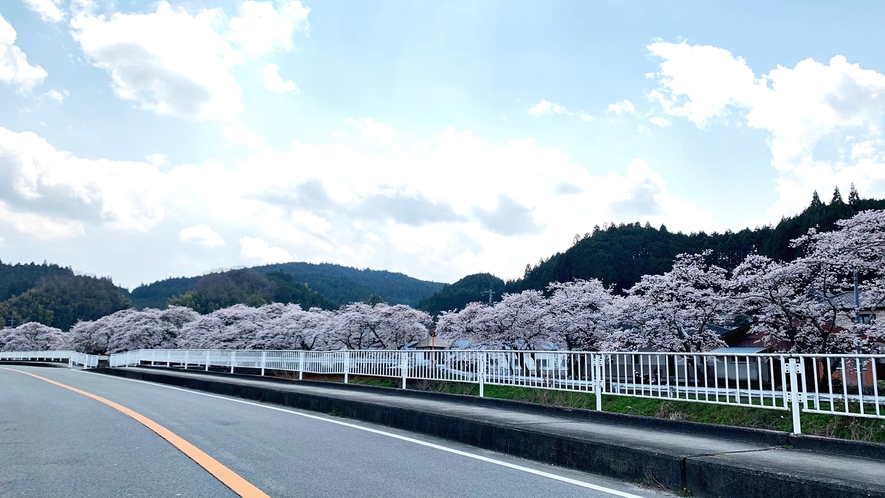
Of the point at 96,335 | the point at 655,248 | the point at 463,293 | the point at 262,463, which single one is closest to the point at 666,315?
the point at 262,463

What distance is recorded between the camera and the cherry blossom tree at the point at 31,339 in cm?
8181

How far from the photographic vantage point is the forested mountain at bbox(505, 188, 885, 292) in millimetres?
49438

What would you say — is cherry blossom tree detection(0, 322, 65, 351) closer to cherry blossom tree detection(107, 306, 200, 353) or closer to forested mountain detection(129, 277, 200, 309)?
cherry blossom tree detection(107, 306, 200, 353)

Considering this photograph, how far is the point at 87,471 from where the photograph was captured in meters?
5.34

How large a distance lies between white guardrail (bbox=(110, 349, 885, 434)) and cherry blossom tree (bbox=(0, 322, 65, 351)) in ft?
268

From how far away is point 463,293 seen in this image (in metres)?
102

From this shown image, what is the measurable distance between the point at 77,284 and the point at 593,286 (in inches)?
4784

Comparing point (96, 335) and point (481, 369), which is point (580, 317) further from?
point (96, 335)

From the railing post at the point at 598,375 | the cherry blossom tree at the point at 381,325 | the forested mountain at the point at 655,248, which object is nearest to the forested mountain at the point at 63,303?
the forested mountain at the point at 655,248

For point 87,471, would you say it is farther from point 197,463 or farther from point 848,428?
point 848,428

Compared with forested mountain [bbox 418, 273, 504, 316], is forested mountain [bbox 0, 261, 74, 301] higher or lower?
higher

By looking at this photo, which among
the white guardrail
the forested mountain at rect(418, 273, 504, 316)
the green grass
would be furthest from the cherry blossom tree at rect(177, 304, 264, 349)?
the forested mountain at rect(418, 273, 504, 316)

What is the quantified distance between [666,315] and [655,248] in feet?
168

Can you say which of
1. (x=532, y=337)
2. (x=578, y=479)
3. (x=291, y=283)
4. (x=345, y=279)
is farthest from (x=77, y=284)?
(x=578, y=479)
